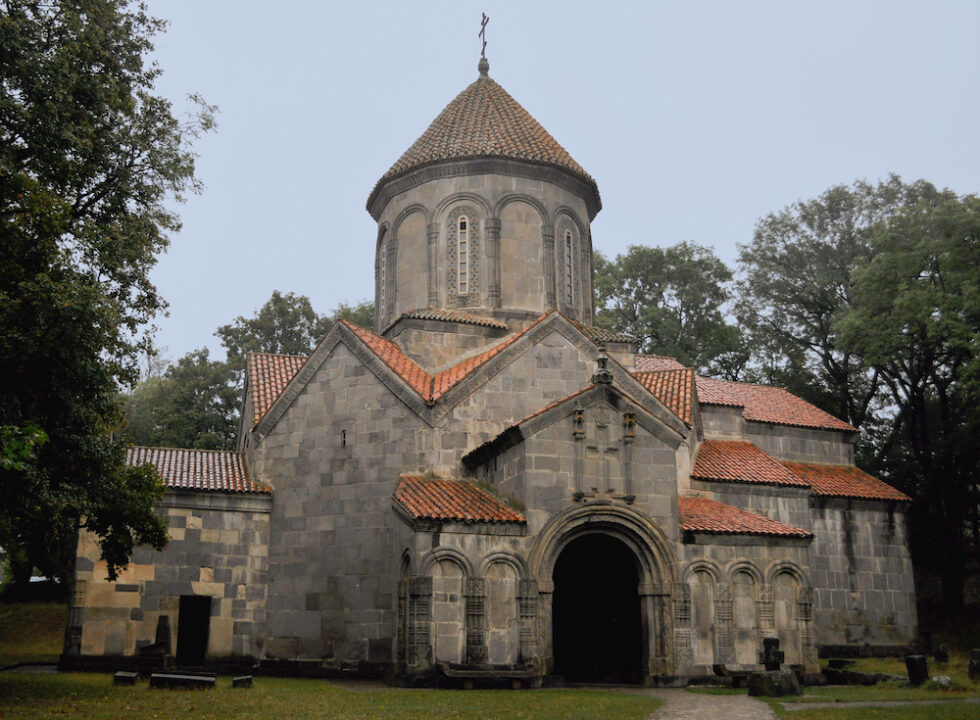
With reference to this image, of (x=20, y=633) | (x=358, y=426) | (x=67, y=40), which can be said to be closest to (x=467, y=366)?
(x=358, y=426)

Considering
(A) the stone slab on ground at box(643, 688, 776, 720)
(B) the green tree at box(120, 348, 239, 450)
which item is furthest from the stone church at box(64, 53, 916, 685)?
(B) the green tree at box(120, 348, 239, 450)

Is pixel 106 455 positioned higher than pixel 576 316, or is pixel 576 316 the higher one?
pixel 576 316

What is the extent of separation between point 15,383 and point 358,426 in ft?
26.3

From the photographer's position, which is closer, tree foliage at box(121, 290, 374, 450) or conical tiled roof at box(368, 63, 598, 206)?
conical tiled roof at box(368, 63, 598, 206)

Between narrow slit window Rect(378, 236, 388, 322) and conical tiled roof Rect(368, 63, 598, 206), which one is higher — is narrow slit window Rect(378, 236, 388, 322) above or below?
below

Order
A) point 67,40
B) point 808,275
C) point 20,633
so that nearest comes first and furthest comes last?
point 67,40 → point 20,633 → point 808,275

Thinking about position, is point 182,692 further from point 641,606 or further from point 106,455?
point 641,606

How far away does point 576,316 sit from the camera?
23.1 metres

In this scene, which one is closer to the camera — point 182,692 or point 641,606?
point 182,692

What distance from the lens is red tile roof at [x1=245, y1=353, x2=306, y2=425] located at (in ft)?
70.2

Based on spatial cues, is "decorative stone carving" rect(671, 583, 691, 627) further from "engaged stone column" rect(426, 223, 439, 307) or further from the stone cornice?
the stone cornice

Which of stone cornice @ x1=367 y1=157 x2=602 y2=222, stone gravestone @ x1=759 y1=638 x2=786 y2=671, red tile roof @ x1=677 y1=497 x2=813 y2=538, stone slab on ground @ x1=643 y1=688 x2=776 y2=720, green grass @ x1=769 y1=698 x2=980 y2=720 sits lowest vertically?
stone slab on ground @ x1=643 y1=688 x2=776 y2=720

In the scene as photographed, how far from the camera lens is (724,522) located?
18297 mm

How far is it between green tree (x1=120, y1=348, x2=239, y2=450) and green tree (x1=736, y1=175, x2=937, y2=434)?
23.1 meters
